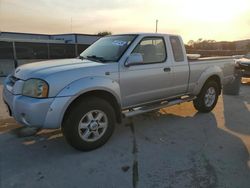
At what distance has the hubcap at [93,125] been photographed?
4.13 meters

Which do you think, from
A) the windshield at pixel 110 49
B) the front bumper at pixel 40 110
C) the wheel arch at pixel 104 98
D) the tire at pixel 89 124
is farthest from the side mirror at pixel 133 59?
the front bumper at pixel 40 110

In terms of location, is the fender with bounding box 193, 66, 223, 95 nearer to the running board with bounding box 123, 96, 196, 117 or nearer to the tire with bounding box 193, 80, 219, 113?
the tire with bounding box 193, 80, 219, 113

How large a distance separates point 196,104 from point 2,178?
15.4 ft

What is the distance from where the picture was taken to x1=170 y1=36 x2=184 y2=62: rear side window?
558cm

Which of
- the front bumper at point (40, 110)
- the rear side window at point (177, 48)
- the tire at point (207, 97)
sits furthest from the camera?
the tire at point (207, 97)

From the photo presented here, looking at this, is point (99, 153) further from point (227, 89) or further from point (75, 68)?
point (227, 89)

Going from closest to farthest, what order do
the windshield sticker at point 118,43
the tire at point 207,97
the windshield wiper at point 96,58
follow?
the windshield wiper at point 96,58 < the windshield sticker at point 118,43 < the tire at point 207,97

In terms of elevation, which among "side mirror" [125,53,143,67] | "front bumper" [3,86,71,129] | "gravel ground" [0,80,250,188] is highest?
Result: "side mirror" [125,53,143,67]

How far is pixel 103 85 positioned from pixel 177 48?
225 cm

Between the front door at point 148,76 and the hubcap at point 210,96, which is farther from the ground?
the front door at point 148,76

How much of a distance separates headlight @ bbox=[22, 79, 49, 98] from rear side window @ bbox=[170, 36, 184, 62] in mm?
2952

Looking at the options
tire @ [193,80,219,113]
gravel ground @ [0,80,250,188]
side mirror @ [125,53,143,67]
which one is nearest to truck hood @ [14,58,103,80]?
side mirror @ [125,53,143,67]

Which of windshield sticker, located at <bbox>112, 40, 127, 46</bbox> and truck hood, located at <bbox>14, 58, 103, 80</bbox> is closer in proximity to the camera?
truck hood, located at <bbox>14, 58, 103, 80</bbox>

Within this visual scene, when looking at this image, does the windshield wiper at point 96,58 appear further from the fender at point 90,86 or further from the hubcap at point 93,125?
the hubcap at point 93,125
